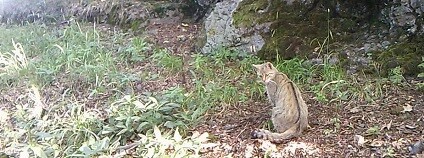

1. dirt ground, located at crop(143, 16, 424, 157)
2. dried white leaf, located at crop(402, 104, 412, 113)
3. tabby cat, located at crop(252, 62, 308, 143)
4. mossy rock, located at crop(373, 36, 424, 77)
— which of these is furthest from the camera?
mossy rock, located at crop(373, 36, 424, 77)

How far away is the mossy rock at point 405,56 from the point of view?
376 cm

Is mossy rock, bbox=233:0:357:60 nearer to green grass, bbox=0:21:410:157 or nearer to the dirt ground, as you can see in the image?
green grass, bbox=0:21:410:157

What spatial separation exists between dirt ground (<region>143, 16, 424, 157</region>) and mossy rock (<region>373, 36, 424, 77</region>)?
0.25 metres

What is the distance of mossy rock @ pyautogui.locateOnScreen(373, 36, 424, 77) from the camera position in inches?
148

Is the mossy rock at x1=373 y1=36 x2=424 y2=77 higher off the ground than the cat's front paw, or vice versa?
the mossy rock at x1=373 y1=36 x2=424 y2=77

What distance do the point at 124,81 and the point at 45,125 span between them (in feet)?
2.87

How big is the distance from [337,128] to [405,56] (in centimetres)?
124

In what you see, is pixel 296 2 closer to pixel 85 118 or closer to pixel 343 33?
pixel 343 33

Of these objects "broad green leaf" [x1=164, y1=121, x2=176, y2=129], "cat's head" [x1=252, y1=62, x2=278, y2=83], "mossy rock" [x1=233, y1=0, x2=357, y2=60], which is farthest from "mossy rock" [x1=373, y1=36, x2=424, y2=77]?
"broad green leaf" [x1=164, y1=121, x2=176, y2=129]

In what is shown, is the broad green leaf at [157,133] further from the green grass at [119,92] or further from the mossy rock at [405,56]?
the mossy rock at [405,56]

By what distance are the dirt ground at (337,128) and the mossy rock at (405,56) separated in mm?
254

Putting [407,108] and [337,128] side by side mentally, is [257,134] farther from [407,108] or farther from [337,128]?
[407,108]

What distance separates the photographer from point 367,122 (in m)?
3.18

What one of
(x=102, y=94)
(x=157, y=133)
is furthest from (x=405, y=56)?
(x=102, y=94)
